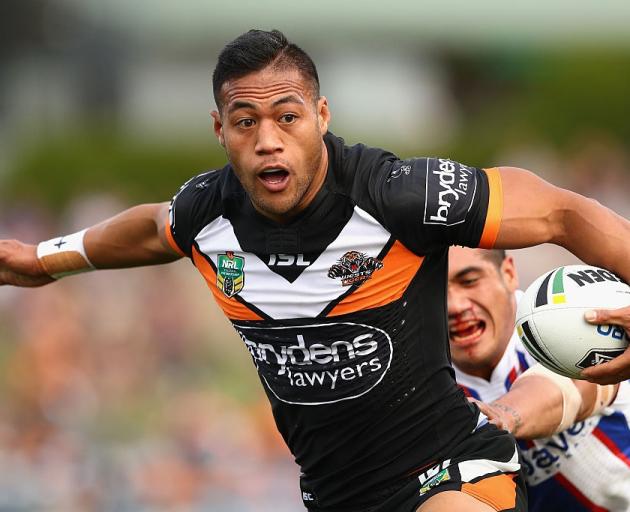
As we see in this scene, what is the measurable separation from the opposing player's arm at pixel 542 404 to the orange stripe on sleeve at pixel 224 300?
1.24 meters

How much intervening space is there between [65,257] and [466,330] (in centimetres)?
226

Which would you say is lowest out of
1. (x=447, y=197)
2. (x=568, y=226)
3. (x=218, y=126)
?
(x=568, y=226)

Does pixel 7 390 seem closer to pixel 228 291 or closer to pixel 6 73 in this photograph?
pixel 228 291

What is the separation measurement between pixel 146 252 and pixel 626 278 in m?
2.46

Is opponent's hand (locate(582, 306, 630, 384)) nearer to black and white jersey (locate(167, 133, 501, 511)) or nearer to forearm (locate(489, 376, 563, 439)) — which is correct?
black and white jersey (locate(167, 133, 501, 511))

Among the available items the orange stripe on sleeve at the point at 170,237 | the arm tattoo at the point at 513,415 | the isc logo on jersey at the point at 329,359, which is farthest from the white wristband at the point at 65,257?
the arm tattoo at the point at 513,415

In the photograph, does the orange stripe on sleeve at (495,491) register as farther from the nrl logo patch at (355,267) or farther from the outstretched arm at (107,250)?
the outstretched arm at (107,250)

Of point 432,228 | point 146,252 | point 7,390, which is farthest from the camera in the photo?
point 7,390

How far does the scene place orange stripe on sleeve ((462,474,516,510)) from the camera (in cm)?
593

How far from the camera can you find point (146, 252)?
22.5ft

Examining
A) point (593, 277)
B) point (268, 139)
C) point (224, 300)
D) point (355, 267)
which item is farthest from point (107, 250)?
point (593, 277)

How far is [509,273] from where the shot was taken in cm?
778

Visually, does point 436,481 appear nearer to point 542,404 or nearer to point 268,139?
point 542,404

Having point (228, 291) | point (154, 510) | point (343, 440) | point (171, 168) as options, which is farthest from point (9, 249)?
point (171, 168)
